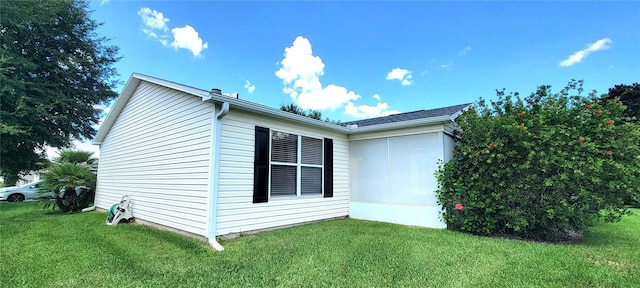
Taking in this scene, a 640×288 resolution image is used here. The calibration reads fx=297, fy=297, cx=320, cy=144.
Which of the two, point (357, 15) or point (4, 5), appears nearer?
point (357, 15)

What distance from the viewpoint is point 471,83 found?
37.2 ft

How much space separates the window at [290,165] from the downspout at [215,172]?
830mm

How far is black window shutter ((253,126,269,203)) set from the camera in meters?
5.81

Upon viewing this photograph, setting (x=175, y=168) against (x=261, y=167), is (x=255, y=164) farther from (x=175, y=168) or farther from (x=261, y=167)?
(x=175, y=168)

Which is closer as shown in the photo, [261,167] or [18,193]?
[261,167]

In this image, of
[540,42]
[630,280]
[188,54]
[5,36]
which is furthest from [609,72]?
[5,36]

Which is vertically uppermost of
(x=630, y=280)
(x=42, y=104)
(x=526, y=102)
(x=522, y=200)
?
(x=42, y=104)

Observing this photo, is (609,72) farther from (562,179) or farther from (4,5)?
(4,5)

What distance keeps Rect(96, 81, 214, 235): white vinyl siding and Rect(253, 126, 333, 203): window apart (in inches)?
41.4

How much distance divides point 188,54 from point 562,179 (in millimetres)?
12648

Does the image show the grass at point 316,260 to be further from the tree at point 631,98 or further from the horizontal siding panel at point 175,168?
the tree at point 631,98

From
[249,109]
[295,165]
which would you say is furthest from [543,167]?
[249,109]

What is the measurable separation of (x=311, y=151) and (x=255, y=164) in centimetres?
170

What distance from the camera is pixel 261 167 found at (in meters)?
5.91
